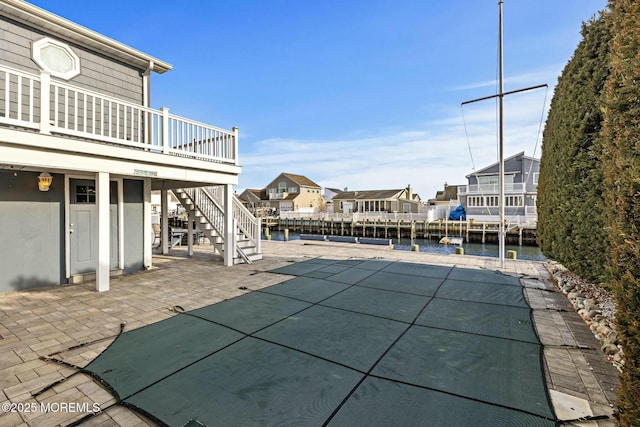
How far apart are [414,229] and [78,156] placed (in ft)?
77.6

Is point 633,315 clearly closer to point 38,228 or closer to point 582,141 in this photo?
point 582,141

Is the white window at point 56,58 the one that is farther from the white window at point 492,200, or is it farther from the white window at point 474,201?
the white window at point 492,200

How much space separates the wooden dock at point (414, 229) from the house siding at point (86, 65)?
21.5m

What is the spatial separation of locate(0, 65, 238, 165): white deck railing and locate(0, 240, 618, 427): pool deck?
108 inches

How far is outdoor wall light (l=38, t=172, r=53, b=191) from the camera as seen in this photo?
511 cm

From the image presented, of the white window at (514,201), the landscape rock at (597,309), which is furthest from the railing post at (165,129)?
the white window at (514,201)

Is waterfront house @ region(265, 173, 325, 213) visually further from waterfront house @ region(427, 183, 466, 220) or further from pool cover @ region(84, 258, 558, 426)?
pool cover @ region(84, 258, 558, 426)

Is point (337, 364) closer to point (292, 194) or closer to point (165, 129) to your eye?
point (165, 129)

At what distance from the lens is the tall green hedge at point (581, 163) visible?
14.6 feet

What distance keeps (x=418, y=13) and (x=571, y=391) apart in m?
8.74

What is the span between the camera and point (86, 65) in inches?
255

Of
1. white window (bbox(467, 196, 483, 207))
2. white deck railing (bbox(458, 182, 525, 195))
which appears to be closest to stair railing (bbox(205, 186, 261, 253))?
white deck railing (bbox(458, 182, 525, 195))

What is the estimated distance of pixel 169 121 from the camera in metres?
6.20

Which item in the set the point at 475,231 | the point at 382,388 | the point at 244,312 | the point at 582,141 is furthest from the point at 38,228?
the point at 475,231
